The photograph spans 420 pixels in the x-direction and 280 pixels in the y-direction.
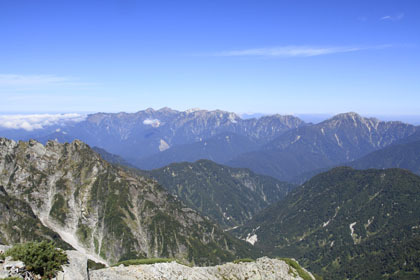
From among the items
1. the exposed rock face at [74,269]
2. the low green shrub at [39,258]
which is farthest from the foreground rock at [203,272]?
the low green shrub at [39,258]

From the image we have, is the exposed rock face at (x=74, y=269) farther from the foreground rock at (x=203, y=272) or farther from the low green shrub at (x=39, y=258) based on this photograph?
the foreground rock at (x=203, y=272)

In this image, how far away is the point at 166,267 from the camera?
6962cm

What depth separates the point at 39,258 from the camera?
127 feet

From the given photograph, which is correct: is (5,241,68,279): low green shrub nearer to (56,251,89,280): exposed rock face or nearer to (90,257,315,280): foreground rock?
(56,251,89,280): exposed rock face

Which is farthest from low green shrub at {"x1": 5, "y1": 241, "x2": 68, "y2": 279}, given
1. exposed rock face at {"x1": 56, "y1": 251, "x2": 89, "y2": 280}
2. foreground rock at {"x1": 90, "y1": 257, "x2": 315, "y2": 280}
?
foreground rock at {"x1": 90, "y1": 257, "x2": 315, "y2": 280}

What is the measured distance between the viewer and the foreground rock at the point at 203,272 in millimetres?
60081

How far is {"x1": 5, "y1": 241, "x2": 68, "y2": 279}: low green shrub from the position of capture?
38688 millimetres

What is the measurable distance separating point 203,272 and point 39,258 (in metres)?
51.0

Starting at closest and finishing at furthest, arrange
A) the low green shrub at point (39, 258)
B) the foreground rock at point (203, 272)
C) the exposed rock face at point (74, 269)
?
the low green shrub at point (39, 258) < the exposed rock face at point (74, 269) < the foreground rock at point (203, 272)

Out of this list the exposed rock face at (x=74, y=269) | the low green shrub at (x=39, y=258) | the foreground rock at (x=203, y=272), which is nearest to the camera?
the low green shrub at (x=39, y=258)

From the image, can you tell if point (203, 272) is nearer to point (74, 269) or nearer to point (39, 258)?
point (74, 269)

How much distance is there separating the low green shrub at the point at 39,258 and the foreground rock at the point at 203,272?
43.6ft

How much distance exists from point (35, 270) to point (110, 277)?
1912cm

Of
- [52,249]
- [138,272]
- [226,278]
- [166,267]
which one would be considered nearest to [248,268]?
[226,278]
